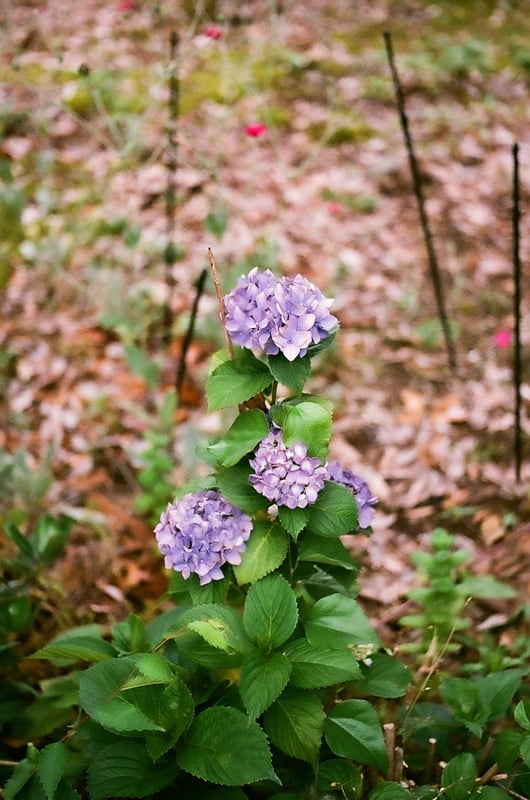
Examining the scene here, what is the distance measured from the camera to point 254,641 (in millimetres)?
1195

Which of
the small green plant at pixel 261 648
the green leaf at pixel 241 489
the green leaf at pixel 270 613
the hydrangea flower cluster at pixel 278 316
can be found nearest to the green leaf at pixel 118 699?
the small green plant at pixel 261 648

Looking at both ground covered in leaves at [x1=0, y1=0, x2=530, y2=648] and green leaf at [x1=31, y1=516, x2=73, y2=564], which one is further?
ground covered in leaves at [x1=0, y1=0, x2=530, y2=648]

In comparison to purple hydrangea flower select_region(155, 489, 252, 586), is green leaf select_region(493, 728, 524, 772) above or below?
below

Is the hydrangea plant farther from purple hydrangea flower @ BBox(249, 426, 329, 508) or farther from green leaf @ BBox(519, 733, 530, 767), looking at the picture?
green leaf @ BBox(519, 733, 530, 767)

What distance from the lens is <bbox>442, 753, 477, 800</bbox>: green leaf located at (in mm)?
1220

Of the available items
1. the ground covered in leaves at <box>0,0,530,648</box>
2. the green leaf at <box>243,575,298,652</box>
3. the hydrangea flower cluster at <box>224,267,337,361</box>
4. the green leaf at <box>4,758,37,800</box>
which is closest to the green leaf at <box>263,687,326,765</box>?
the green leaf at <box>243,575,298,652</box>

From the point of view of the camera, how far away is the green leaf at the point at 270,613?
1.18m

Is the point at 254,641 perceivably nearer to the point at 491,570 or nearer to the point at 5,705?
the point at 5,705

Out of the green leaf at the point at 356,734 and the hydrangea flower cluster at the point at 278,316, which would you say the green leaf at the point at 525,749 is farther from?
the hydrangea flower cluster at the point at 278,316

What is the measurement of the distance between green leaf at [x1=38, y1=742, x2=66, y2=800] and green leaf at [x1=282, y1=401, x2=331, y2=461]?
A: 0.68m

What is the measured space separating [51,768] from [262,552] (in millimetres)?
518

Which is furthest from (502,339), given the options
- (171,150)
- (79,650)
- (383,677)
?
(79,650)

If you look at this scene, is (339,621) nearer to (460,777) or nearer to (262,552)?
(262,552)

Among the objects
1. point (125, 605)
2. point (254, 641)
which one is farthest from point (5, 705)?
point (254, 641)
